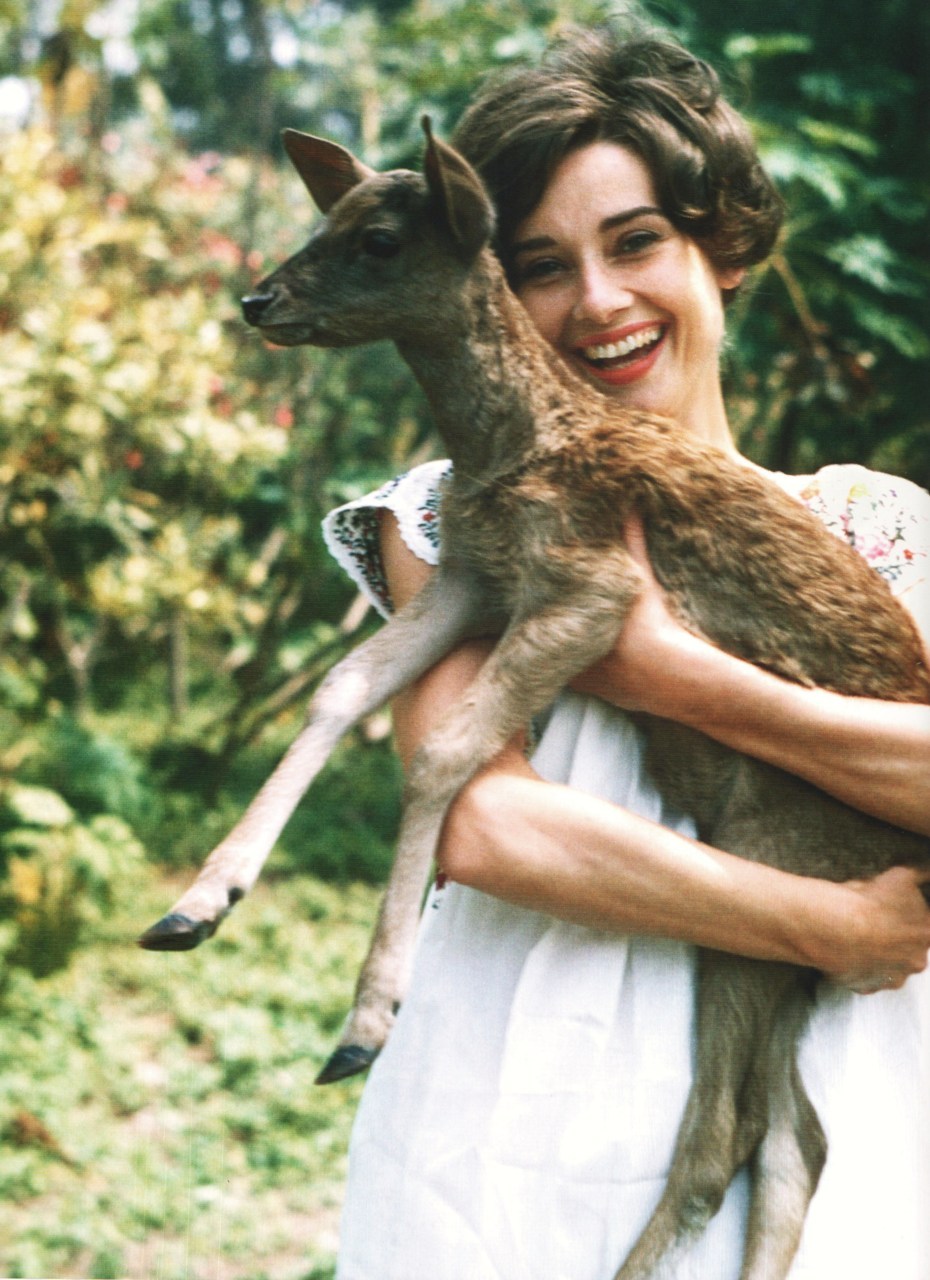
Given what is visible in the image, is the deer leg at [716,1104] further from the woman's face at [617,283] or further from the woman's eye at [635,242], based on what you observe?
the woman's eye at [635,242]

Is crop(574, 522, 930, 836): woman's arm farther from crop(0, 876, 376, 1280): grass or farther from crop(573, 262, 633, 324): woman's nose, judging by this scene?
crop(0, 876, 376, 1280): grass

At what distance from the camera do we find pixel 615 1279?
183cm

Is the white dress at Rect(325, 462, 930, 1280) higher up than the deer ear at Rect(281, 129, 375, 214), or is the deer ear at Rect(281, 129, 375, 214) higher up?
the deer ear at Rect(281, 129, 375, 214)

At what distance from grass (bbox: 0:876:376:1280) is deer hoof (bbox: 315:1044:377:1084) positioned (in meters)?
2.54

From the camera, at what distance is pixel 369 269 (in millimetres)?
2068

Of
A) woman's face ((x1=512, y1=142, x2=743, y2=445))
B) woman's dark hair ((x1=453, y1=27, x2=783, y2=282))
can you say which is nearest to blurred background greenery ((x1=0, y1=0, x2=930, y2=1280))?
woman's dark hair ((x1=453, y1=27, x2=783, y2=282))

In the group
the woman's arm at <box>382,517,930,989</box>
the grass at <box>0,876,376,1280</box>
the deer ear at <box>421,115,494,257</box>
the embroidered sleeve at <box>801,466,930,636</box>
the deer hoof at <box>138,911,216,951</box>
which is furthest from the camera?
the grass at <box>0,876,376,1280</box>

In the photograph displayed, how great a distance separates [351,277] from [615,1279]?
1.61m

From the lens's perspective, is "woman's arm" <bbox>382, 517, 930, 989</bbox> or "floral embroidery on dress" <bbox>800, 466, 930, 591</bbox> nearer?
"woman's arm" <bbox>382, 517, 930, 989</bbox>

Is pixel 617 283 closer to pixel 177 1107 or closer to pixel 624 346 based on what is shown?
pixel 624 346

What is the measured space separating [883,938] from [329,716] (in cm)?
94

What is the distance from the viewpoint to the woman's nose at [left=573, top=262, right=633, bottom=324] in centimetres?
213

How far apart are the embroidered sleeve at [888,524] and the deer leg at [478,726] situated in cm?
56

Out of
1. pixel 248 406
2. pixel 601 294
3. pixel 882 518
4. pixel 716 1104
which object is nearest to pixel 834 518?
pixel 882 518
